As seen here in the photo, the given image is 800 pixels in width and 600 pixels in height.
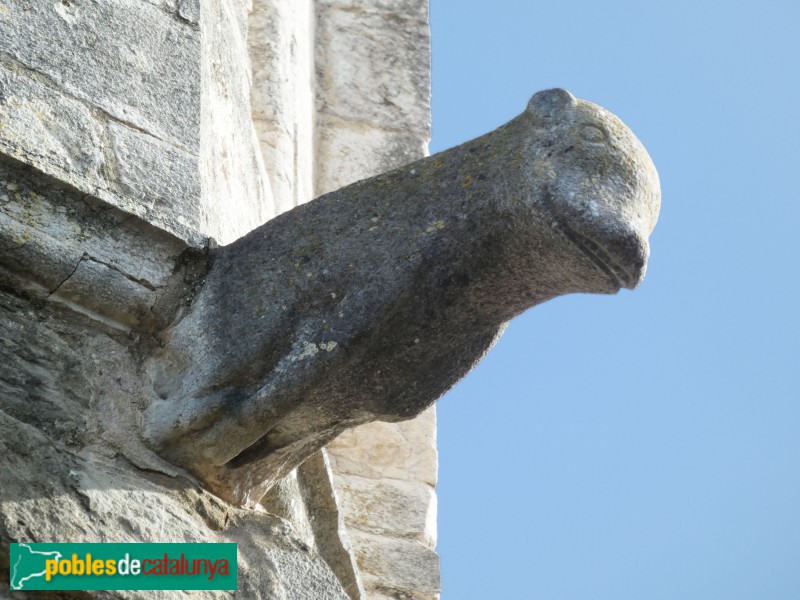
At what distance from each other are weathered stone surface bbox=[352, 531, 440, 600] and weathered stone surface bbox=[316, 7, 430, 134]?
114 centimetres

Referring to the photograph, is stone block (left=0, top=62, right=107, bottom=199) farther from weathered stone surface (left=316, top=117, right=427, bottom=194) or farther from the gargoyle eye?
weathered stone surface (left=316, top=117, right=427, bottom=194)

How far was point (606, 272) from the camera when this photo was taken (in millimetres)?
2383

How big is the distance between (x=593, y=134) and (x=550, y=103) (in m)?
0.11

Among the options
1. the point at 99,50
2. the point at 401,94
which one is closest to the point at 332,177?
the point at 401,94

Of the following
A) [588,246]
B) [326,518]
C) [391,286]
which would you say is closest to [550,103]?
[588,246]

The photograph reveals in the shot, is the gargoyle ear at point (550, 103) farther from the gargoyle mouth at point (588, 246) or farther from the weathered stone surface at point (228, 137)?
the weathered stone surface at point (228, 137)

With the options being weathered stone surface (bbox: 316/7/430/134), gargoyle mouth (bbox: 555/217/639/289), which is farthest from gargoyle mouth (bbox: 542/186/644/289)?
weathered stone surface (bbox: 316/7/430/134)

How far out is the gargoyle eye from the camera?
240 cm

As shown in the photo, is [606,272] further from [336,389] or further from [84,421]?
[84,421]

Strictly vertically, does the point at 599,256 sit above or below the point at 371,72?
below

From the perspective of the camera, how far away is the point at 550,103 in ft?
8.14
